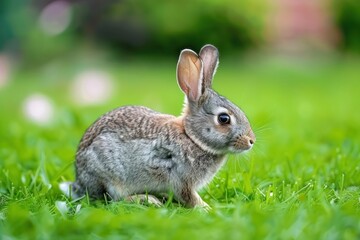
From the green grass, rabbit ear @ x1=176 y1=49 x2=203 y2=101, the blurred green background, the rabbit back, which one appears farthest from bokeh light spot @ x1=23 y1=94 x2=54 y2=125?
rabbit ear @ x1=176 y1=49 x2=203 y2=101

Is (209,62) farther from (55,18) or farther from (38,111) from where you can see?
(55,18)

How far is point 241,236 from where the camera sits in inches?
130

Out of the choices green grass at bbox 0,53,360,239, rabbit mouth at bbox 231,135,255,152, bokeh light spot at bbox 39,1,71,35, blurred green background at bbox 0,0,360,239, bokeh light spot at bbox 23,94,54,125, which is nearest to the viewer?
green grass at bbox 0,53,360,239

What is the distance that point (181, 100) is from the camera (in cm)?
1000

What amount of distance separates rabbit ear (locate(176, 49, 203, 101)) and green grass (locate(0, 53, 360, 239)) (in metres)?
0.62

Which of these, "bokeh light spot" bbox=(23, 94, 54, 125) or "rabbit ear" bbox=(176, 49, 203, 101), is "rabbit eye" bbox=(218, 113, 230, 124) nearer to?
"rabbit ear" bbox=(176, 49, 203, 101)

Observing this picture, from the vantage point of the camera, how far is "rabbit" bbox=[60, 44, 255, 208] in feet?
15.2

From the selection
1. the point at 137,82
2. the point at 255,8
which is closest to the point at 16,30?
the point at 137,82

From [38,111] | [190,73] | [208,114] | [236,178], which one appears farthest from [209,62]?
[38,111]

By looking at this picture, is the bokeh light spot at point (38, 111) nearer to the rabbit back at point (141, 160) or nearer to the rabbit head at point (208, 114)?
the rabbit back at point (141, 160)

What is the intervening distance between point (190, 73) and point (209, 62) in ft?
0.54

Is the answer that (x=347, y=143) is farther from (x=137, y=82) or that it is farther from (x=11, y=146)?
(x=137, y=82)

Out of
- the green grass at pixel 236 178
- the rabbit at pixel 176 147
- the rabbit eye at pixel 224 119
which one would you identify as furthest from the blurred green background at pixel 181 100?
the rabbit eye at pixel 224 119

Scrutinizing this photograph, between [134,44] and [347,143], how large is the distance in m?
11.3
